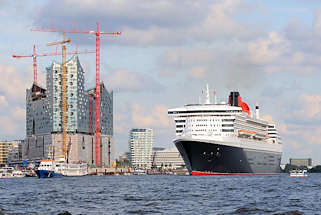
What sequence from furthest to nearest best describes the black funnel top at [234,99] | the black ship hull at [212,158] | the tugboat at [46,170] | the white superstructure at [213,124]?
the tugboat at [46,170]
the black funnel top at [234,99]
the white superstructure at [213,124]
the black ship hull at [212,158]

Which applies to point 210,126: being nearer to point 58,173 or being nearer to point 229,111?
point 229,111

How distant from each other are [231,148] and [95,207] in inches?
3102

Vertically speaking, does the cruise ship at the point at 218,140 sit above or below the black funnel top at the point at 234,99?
below

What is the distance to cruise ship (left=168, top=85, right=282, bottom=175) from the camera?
128m

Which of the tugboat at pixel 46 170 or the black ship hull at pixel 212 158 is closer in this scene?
the black ship hull at pixel 212 158

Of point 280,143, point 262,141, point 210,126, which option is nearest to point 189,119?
point 210,126

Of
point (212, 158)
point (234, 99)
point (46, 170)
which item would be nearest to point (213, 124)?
point (212, 158)

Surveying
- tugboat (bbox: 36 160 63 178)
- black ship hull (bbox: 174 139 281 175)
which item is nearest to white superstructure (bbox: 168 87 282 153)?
black ship hull (bbox: 174 139 281 175)

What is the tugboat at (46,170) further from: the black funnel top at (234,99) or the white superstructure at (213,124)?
the black funnel top at (234,99)

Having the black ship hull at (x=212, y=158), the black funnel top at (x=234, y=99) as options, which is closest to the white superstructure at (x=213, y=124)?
the black ship hull at (x=212, y=158)

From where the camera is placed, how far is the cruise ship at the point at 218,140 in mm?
127562

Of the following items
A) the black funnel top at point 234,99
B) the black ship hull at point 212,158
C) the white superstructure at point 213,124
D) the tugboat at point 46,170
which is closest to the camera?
the black ship hull at point 212,158

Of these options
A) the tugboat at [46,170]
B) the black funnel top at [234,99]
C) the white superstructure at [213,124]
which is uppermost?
the black funnel top at [234,99]

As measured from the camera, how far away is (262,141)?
159250mm
